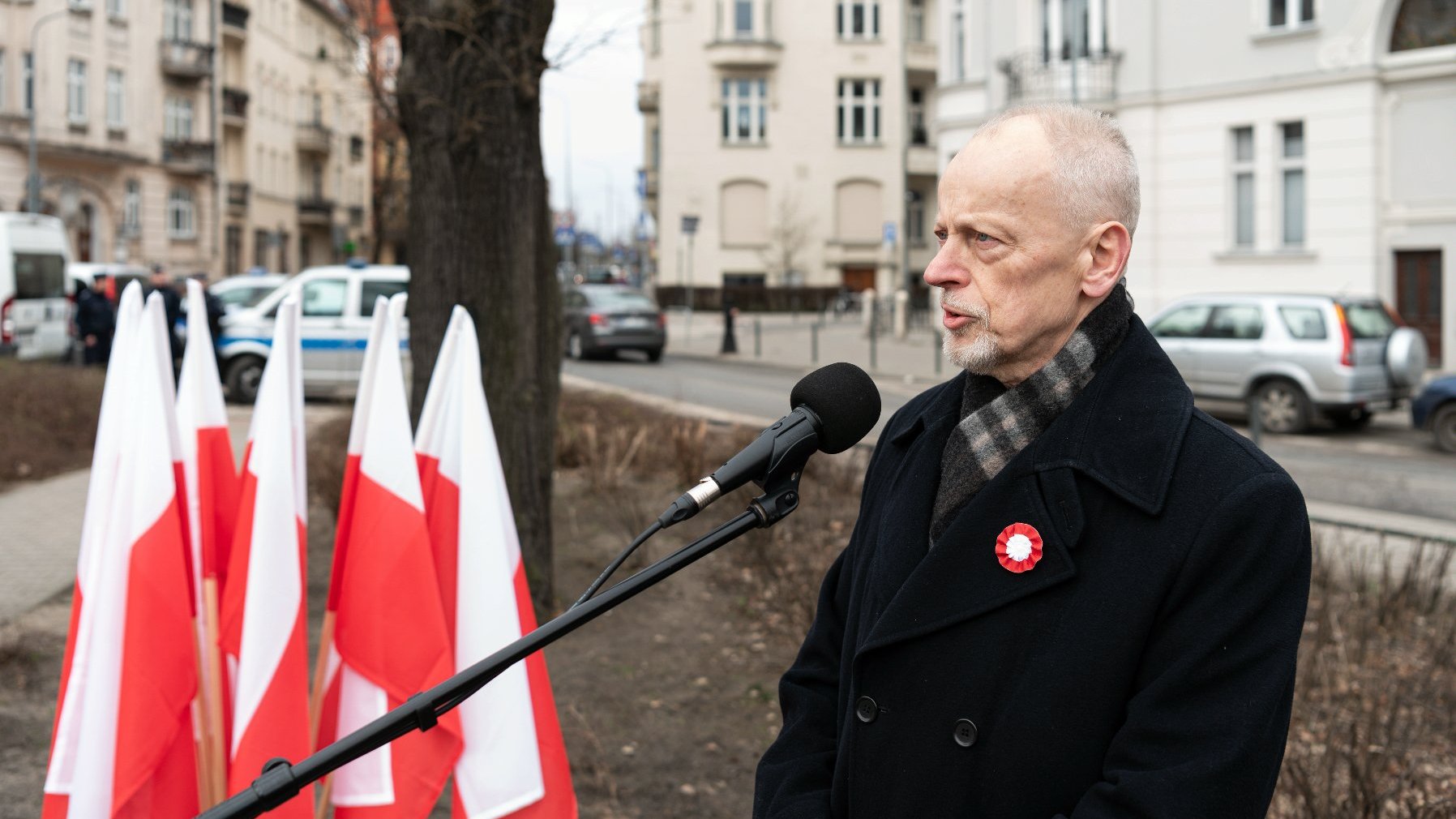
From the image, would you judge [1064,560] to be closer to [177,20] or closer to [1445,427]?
[1445,427]

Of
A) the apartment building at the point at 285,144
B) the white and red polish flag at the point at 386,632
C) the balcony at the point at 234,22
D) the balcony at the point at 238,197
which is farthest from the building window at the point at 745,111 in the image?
the white and red polish flag at the point at 386,632

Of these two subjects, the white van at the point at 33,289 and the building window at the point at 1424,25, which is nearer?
the white van at the point at 33,289

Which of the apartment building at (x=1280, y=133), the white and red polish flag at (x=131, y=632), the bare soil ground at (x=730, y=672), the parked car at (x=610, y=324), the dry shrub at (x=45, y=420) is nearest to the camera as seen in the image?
the white and red polish flag at (x=131, y=632)

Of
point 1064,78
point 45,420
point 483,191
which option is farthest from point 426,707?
point 1064,78

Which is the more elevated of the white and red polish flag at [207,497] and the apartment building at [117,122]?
the apartment building at [117,122]

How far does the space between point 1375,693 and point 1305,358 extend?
12904mm

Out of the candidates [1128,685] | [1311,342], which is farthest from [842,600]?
[1311,342]

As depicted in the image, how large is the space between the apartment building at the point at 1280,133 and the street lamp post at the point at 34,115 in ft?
97.6

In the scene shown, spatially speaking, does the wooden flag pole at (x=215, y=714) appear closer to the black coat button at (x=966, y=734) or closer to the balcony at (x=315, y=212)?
the black coat button at (x=966, y=734)

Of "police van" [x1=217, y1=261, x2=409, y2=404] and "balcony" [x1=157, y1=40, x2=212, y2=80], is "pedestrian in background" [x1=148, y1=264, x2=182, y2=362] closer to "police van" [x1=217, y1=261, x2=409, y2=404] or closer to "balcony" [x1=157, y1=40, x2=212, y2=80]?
"police van" [x1=217, y1=261, x2=409, y2=404]

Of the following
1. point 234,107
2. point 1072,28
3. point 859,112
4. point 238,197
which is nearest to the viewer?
point 1072,28

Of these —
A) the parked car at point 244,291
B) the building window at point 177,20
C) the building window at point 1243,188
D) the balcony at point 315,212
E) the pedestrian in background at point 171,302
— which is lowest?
the pedestrian in background at point 171,302

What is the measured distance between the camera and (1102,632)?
190cm

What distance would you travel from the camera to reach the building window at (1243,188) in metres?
25.9
